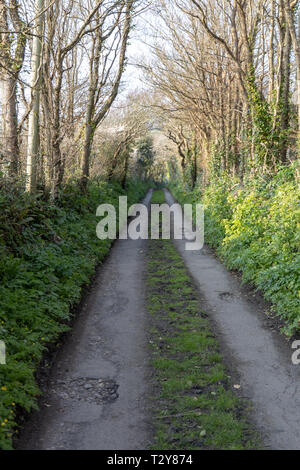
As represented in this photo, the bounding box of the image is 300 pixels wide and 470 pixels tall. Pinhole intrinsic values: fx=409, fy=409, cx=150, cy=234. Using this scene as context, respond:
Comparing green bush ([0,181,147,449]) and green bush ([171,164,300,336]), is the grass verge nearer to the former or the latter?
green bush ([171,164,300,336])

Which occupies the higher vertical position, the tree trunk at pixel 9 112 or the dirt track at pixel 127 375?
the tree trunk at pixel 9 112

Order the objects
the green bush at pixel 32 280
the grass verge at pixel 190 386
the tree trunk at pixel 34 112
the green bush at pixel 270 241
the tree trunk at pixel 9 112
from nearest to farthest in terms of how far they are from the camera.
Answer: the grass verge at pixel 190 386, the green bush at pixel 32 280, the green bush at pixel 270 241, the tree trunk at pixel 34 112, the tree trunk at pixel 9 112

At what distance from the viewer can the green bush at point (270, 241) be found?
7.84 m

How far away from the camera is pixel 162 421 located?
4863mm

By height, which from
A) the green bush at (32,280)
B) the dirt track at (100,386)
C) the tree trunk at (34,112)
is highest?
the tree trunk at (34,112)

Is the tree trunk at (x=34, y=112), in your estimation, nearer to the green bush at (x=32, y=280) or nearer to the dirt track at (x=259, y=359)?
the green bush at (x=32, y=280)

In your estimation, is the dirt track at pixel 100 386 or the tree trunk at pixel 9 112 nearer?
the dirt track at pixel 100 386

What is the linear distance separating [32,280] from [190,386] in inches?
154

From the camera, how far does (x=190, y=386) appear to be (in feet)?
18.5

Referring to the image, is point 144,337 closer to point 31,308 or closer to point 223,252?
point 31,308

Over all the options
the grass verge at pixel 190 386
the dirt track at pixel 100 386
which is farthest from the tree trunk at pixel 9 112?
the grass verge at pixel 190 386

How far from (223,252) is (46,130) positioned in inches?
273

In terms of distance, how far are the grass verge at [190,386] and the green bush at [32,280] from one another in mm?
1658

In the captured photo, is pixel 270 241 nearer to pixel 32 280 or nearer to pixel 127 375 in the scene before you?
pixel 127 375
